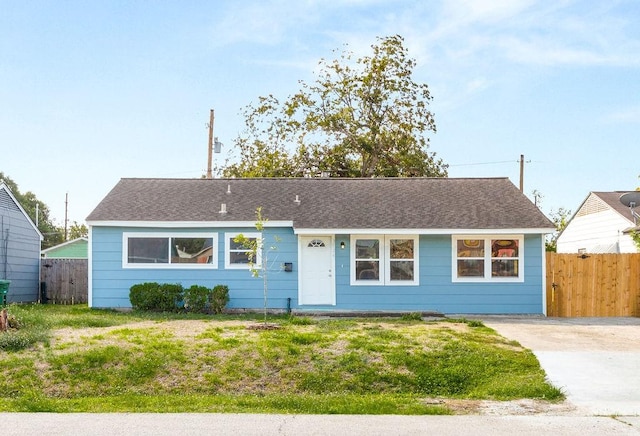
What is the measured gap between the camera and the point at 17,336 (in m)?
12.5

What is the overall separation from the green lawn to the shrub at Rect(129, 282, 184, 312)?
4871 mm

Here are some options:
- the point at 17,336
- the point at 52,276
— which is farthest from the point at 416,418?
the point at 52,276

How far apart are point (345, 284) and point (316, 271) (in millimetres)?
907

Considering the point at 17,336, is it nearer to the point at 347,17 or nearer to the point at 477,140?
the point at 347,17

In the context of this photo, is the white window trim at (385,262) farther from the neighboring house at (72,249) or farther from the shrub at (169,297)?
the neighboring house at (72,249)

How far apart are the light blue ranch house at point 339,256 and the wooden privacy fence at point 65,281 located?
6118 millimetres

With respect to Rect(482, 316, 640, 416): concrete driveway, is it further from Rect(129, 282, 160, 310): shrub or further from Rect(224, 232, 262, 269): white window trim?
Rect(129, 282, 160, 310): shrub

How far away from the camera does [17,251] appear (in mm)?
25000

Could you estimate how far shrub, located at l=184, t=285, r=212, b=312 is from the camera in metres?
19.3

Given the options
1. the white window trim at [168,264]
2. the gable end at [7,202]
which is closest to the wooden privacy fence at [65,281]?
the gable end at [7,202]

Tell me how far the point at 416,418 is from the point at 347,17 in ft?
38.5

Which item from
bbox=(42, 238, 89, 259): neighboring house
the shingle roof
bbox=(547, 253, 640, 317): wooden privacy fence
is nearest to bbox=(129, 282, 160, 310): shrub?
the shingle roof

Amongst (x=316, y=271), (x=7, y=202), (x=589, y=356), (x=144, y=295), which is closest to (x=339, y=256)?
(x=316, y=271)

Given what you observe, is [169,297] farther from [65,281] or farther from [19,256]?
[19,256]
